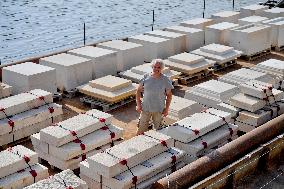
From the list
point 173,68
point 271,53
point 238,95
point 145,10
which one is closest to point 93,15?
point 145,10

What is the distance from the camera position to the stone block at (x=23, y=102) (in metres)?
10.7

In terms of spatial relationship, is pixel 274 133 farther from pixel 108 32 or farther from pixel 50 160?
pixel 108 32

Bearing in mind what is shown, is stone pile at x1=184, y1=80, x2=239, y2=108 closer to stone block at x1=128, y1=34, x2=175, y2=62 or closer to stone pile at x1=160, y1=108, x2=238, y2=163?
stone pile at x1=160, y1=108, x2=238, y2=163

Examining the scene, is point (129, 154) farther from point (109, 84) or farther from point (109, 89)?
point (109, 84)

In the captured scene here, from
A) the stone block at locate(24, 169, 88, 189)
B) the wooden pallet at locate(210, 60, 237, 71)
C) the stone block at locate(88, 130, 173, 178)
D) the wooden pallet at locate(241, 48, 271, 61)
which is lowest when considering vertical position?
the stone block at locate(24, 169, 88, 189)

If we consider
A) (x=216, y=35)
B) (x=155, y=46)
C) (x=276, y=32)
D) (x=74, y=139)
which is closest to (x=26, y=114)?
(x=74, y=139)

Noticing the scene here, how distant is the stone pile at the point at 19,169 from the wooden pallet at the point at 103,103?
3.84m

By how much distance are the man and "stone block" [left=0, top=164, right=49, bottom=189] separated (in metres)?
2.52

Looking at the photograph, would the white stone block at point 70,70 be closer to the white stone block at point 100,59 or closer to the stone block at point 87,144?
the white stone block at point 100,59

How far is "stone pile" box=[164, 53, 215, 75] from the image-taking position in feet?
48.2

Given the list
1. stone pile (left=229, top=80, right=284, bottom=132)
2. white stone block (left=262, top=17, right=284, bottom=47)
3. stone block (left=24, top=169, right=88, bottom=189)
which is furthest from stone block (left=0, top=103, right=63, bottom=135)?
white stone block (left=262, top=17, right=284, bottom=47)

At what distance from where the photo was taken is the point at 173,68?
14.8 metres

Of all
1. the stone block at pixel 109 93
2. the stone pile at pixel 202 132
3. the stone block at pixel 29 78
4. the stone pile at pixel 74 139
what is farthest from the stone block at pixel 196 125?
the stone block at pixel 29 78

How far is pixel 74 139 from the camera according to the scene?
31.6 feet
